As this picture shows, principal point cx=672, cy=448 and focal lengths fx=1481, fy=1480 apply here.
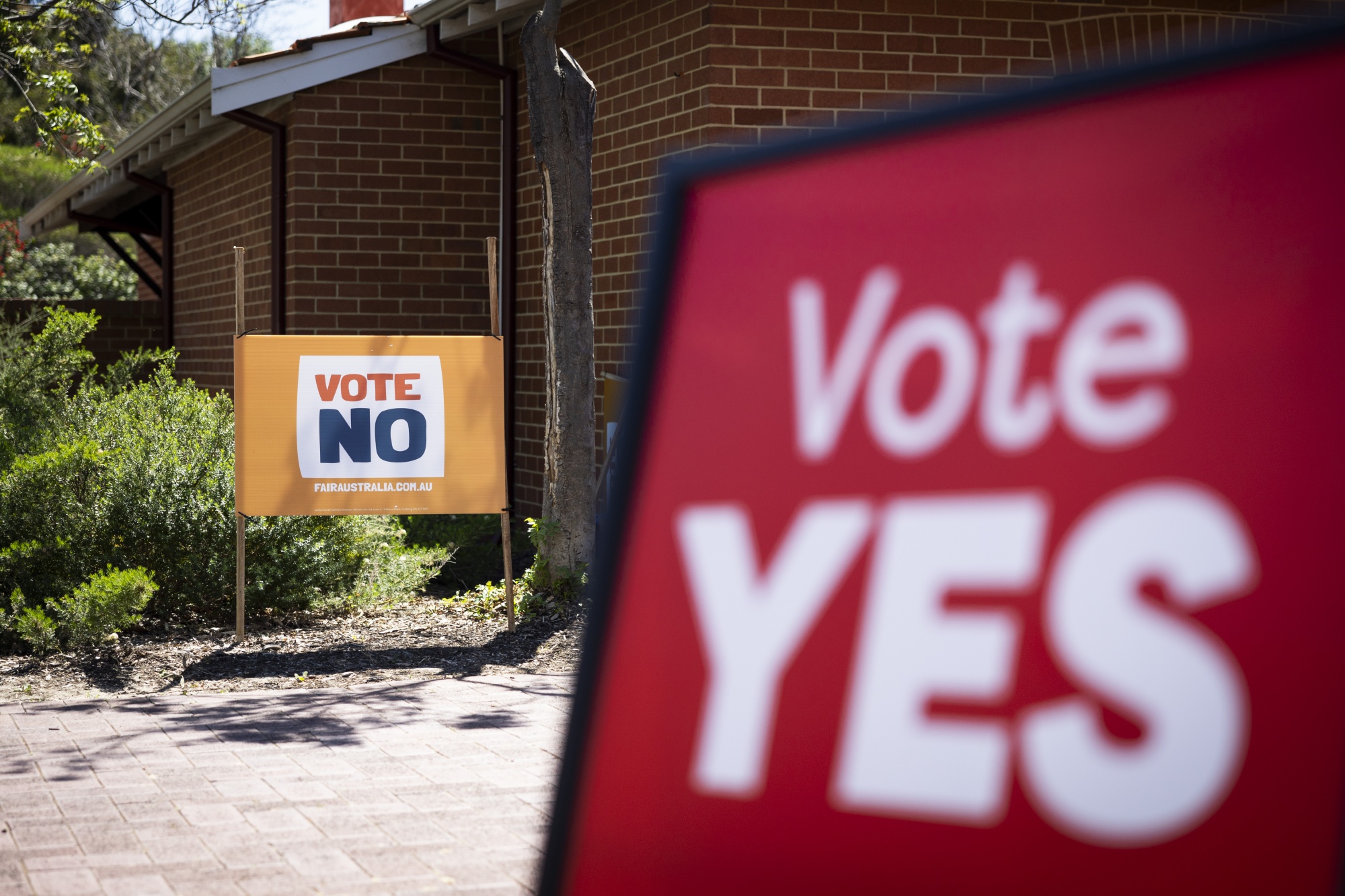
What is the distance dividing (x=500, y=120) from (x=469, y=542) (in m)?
3.65

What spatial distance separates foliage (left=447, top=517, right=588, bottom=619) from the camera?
8.57m

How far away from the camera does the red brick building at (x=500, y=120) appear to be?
9.30 metres

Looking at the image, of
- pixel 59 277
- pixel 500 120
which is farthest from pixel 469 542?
pixel 59 277

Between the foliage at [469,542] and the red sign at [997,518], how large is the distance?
331 inches

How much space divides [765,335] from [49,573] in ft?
23.3

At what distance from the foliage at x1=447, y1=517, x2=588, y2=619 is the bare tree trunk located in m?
0.06

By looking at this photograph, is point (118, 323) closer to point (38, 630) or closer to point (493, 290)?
point (38, 630)

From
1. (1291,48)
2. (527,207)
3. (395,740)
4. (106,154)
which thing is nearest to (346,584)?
(395,740)

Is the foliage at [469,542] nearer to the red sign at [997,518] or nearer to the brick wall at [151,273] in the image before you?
the red sign at [997,518]

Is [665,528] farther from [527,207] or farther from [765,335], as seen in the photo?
[527,207]

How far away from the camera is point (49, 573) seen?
796 cm

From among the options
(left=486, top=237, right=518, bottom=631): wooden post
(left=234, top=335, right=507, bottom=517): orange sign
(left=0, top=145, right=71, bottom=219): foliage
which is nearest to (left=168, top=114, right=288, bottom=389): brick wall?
(left=486, top=237, right=518, bottom=631): wooden post

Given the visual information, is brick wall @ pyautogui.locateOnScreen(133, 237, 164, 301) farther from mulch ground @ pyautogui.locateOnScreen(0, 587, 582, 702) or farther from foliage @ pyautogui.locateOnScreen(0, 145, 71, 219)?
mulch ground @ pyautogui.locateOnScreen(0, 587, 582, 702)

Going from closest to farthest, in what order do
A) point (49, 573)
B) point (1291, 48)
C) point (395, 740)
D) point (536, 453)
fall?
1. point (1291, 48)
2. point (395, 740)
3. point (49, 573)
4. point (536, 453)
